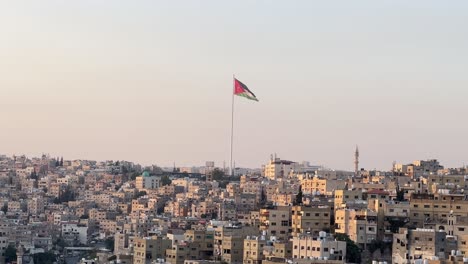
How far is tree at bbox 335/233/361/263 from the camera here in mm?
36125

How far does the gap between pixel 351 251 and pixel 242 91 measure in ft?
49.7

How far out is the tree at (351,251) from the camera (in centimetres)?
3612

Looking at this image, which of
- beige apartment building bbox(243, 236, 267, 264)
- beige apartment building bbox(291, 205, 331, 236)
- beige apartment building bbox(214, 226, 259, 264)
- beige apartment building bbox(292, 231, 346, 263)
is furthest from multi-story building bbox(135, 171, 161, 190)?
beige apartment building bbox(292, 231, 346, 263)

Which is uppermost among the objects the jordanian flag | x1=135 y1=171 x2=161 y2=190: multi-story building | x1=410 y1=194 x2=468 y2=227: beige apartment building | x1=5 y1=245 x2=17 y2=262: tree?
the jordanian flag

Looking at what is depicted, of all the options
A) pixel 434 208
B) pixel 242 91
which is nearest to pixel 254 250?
pixel 434 208

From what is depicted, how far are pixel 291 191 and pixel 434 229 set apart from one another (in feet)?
72.0

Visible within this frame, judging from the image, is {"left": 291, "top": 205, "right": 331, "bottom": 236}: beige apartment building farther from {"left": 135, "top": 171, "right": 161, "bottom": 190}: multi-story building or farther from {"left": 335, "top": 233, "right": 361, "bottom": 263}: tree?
{"left": 135, "top": 171, "right": 161, "bottom": 190}: multi-story building

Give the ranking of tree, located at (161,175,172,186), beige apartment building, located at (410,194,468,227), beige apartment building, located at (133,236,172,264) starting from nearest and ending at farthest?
beige apartment building, located at (410,194,468,227) → beige apartment building, located at (133,236,172,264) → tree, located at (161,175,172,186)

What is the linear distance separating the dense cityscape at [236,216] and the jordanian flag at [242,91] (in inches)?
176

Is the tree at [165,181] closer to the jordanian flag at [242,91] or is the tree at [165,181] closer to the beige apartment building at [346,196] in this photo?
the jordanian flag at [242,91]

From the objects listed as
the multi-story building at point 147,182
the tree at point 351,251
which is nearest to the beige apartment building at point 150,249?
the tree at point 351,251

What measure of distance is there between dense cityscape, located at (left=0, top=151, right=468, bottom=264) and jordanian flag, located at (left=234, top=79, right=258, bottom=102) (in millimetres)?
4458

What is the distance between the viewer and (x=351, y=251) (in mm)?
36469

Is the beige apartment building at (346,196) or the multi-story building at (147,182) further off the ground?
the multi-story building at (147,182)
